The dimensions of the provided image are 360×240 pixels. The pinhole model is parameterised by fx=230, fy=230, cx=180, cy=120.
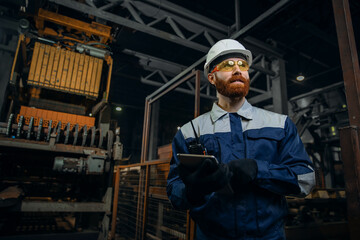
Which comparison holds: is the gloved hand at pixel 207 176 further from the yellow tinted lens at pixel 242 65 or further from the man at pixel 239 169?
the yellow tinted lens at pixel 242 65

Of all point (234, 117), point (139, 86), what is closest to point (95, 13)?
point (234, 117)

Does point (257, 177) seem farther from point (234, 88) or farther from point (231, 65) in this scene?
point (231, 65)

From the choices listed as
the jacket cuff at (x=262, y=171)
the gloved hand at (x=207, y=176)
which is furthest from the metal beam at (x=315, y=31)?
the gloved hand at (x=207, y=176)

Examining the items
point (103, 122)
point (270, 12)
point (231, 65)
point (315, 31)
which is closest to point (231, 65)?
point (231, 65)

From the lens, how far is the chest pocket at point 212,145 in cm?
162

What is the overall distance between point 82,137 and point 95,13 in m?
2.92

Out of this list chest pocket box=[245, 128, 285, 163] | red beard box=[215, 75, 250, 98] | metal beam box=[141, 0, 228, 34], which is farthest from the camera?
metal beam box=[141, 0, 228, 34]

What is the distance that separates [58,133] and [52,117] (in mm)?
1109

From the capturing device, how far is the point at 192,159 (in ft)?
3.82

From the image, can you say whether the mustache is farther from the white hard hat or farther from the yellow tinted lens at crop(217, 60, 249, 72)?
the white hard hat

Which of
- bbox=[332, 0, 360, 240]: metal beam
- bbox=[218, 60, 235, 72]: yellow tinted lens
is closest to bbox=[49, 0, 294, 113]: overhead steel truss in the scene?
bbox=[332, 0, 360, 240]: metal beam

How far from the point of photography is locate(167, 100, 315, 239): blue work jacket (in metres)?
1.37

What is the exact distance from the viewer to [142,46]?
10.4 meters

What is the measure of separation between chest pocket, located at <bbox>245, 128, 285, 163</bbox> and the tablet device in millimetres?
485
